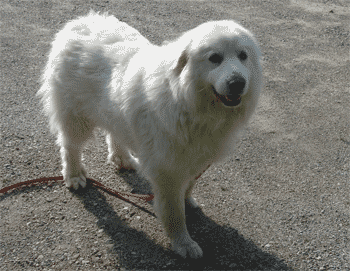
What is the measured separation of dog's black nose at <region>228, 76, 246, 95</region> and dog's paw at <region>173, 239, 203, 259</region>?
1.50 m

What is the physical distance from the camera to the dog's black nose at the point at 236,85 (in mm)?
2619

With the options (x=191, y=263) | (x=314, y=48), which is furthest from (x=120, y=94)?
(x=314, y=48)


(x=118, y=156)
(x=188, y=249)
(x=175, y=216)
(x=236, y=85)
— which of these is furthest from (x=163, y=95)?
(x=118, y=156)

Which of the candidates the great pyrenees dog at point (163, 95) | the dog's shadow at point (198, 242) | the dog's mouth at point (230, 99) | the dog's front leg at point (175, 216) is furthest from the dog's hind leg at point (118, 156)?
the dog's mouth at point (230, 99)

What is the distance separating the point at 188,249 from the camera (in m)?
3.38

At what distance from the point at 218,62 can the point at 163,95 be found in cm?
49

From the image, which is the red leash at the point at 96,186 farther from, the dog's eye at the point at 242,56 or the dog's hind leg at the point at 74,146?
the dog's eye at the point at 242,56

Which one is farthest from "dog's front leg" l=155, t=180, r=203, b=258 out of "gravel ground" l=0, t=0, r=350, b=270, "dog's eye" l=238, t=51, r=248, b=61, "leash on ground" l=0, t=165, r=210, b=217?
"dog's eye" l=238, t=51, r=248, b=61

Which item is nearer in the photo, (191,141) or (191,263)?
(191,141)

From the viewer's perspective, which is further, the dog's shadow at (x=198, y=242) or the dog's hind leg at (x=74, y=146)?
the dog's hind leg at (x=74, y=146)

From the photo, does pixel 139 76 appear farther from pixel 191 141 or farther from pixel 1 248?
pixel 1 248

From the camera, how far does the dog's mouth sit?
2713 mm

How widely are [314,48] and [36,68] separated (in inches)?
201

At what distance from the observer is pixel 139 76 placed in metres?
3.20
